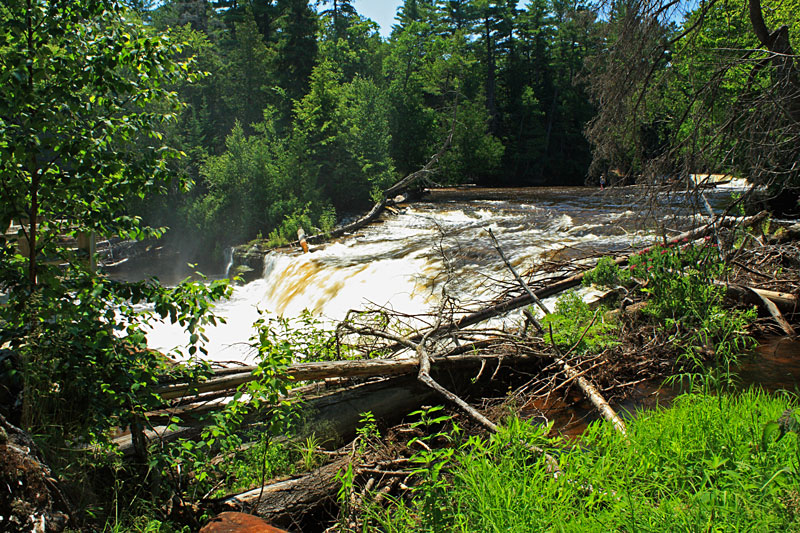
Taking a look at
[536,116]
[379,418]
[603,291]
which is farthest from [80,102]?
[536,116]

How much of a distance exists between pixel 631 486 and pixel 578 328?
117 inches

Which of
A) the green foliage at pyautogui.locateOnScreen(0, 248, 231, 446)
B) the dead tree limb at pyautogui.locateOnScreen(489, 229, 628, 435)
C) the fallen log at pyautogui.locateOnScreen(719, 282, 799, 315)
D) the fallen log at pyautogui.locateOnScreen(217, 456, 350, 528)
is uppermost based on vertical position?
the green foliage at pyautogui.locateOnScreen(0, 248, 231, 446)

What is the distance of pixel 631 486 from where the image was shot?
2.98 metres

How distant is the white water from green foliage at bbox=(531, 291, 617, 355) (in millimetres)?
1335

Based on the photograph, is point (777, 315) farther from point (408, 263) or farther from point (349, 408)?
point (408, 263)

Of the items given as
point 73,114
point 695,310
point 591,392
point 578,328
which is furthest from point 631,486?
point 73,114

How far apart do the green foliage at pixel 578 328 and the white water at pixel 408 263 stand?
52.6 inches

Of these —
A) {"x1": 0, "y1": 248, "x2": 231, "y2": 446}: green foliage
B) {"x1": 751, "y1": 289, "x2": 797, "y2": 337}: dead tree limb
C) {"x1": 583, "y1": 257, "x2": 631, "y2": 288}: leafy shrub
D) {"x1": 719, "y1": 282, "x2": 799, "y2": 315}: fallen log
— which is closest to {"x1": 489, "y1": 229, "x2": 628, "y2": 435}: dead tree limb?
{"x1": 583, "y1": 257, "x2": 631, "y2": 288}: leafy shrub

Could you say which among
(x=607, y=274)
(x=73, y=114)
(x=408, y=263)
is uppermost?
(x=73, y=114)

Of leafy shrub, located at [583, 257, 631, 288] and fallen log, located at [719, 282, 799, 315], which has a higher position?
leafy shrub, located at [583, 257, 631, 288]

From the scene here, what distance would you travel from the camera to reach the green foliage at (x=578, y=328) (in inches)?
215

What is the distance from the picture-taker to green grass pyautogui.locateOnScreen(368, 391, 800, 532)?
2.51 metres

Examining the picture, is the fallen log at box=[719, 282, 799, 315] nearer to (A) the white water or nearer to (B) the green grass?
(A) the white water

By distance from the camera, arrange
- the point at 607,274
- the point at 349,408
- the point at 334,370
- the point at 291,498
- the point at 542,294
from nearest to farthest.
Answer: the point at 291,498
the point at 334,370
the point at 349,408
the point at 607,274
the point at 542,294
